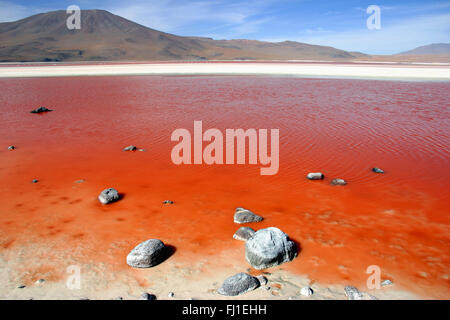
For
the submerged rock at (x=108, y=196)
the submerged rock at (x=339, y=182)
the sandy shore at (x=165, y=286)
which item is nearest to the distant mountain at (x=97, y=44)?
the submerged rock at (x=108, y=196)

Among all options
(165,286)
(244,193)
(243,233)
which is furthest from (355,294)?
(244,193)

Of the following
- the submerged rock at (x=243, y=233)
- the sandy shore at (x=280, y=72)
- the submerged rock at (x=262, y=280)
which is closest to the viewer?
the submerged rock at (x=262, y=280)

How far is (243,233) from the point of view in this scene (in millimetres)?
5309

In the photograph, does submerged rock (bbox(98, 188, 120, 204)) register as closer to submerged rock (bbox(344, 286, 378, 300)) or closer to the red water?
the red water

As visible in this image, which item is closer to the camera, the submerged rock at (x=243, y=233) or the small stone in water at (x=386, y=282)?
the small stone in water at (x=386, y=282)

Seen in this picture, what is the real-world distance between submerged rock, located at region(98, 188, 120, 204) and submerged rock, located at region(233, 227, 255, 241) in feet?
10.5

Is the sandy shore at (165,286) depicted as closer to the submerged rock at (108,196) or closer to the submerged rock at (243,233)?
the submerged rock at (243,233)

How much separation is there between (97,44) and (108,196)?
144 m

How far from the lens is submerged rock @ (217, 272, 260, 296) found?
3.99 metres

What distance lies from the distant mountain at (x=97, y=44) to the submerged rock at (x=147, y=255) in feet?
336

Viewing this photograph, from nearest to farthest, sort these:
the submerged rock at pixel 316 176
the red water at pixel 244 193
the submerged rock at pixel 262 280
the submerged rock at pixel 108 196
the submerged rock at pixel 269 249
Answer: the submerged rock at pixel 262 280
the submerged rock at pixel 269 249
the red water at pixel 244 193
the submerged rock at pixel 108 196
the submerged rock at pixel 316 176

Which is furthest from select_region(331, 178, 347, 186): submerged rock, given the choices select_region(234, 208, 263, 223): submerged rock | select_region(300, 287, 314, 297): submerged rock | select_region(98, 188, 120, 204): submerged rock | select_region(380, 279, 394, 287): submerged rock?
select_region(98, 188, 120, 204): submerged rock

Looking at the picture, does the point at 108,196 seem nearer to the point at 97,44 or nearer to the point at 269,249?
the point at 269,249

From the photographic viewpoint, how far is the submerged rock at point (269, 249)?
14.9 feet
